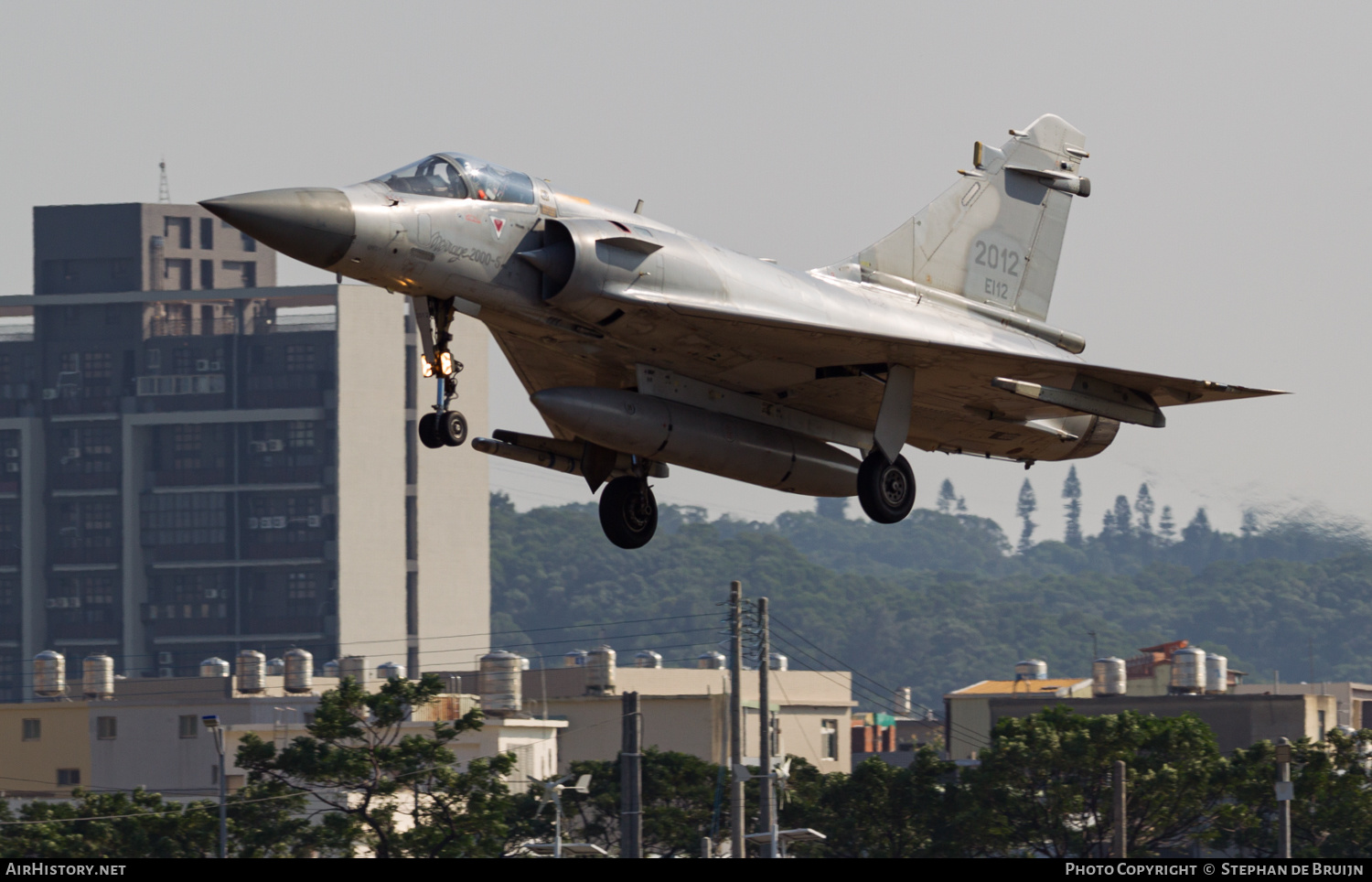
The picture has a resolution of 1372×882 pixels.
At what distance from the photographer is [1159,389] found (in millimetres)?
25062

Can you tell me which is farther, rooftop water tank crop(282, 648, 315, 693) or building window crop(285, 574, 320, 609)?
building window crop(285, 574, 320, 609)

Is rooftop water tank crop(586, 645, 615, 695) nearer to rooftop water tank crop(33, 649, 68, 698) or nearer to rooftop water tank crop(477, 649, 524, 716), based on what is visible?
rooftop water tank crop(477, 649, 524, 716)

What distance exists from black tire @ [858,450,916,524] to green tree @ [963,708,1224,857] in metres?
29.4

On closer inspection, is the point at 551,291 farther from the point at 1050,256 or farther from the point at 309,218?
the point at 1050,256

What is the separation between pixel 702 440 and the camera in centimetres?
2373

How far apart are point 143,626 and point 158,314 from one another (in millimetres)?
25537

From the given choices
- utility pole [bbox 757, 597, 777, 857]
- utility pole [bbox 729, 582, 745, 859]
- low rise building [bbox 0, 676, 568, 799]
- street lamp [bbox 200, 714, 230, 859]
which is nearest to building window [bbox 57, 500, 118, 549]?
low rise building [bbox 0, 676, 568, 799]

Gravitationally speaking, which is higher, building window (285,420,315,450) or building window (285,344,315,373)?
building window (285,344,315,373)

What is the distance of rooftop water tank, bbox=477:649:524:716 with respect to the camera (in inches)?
2899

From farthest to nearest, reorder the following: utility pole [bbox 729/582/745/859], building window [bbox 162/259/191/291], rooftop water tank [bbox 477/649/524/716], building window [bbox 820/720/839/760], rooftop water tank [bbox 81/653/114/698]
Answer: building window [bbox 162/259/191/291]
rooftop water tank [bbox 81/653/114/698]
building window [bbox 820/720/839/760]
rooftop water tank [bbox 477/649/524/716]
utility pole [bbox 729/582/745/859]

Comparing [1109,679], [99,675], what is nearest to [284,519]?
[99,675]

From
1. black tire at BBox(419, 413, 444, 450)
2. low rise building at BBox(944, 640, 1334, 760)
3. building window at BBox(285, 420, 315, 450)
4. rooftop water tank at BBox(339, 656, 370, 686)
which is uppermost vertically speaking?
building window at BBox(285, 420, 315, 450)

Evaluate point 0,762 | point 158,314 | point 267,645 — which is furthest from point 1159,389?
point 158,314

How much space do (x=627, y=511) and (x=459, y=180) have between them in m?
5.58
